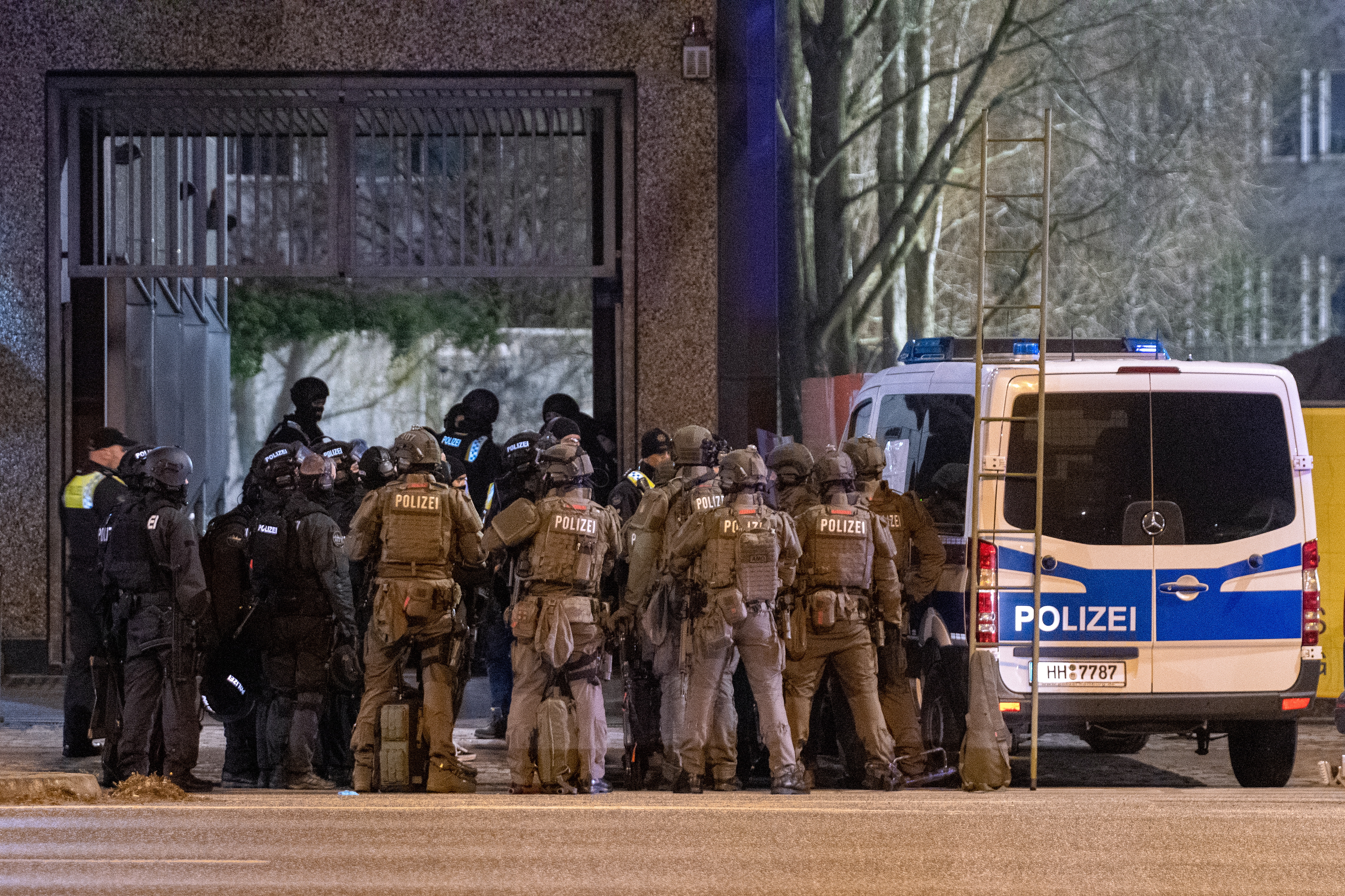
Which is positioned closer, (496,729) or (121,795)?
(121,795)

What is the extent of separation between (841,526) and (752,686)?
878 millimetres

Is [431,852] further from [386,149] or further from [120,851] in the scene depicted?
[386,149]

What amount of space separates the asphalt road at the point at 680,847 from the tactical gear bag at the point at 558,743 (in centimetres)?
33

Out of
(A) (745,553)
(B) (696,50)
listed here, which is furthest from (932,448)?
(B) (696,50)

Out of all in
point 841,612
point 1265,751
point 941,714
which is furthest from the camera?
point 941,714

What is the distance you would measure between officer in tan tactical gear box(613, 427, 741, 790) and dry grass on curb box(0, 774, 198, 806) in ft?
7.20

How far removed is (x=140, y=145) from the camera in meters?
11.8

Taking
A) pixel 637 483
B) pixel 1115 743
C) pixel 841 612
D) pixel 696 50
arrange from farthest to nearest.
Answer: pixel 696 50 → pixel 1115 743 → pixel 637 483 → pixel 841 612

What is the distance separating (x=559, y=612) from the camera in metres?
7.54

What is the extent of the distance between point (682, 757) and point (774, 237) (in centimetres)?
529

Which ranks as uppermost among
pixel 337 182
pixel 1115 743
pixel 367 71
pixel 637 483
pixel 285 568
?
pixel 367 71

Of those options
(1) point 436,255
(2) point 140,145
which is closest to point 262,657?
(1) point 436,255

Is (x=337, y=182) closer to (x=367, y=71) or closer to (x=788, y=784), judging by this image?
(x=367, y=71)

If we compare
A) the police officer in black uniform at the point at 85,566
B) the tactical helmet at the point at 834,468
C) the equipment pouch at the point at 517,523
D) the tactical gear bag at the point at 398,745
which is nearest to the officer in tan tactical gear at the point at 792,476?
the tactical helmet at the point at 834,468
